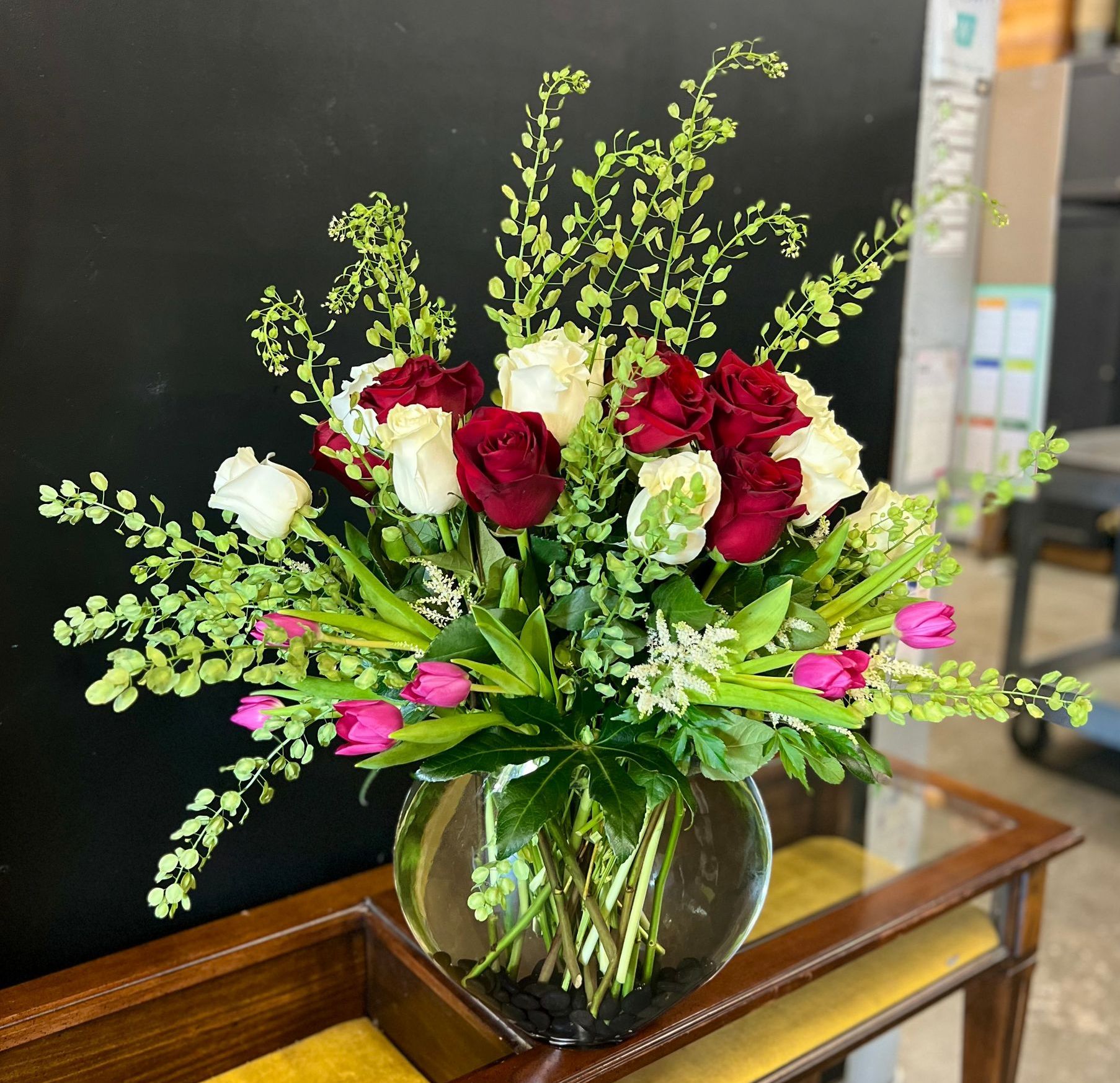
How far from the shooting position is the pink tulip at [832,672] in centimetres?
67

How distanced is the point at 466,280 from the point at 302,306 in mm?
180

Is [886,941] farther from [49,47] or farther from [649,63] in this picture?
[49,47]

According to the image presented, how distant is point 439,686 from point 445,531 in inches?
5.3

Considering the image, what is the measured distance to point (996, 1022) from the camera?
1.29 m

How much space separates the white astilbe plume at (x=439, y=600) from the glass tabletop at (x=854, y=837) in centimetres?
53

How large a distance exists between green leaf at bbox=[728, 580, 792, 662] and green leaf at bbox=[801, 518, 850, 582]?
0.07 m

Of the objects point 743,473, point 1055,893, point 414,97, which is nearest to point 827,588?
point 743,473

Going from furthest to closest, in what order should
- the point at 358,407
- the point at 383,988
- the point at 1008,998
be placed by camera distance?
the point at 1008,998
the point at 383,988
the point at 358,407

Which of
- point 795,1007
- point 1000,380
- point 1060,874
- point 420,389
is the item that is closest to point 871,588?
point 420,389

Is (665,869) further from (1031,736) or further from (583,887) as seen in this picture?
(1031,736)

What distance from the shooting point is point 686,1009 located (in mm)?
911

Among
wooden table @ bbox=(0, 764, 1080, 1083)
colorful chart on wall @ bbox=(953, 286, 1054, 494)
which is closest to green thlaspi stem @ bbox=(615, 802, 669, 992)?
wooden table @ bbox=(0, 764, 1080, 1083)

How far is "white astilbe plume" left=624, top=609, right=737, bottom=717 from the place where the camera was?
2.22 ft

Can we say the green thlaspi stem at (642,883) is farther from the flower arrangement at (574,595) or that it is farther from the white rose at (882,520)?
the white rose at (882,520)
